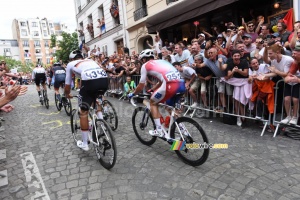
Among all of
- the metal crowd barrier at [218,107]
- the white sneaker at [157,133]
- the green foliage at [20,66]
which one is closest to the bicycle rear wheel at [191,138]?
the white sneaker at [157,133]

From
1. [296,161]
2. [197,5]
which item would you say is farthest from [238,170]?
[197,5]

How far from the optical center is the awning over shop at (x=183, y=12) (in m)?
8.90

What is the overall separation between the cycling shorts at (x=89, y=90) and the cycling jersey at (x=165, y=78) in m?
0.77

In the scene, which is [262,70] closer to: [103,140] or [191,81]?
[191,81]

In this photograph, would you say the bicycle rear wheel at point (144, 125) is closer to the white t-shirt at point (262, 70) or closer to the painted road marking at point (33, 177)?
the painted road marking at point (33, 177)

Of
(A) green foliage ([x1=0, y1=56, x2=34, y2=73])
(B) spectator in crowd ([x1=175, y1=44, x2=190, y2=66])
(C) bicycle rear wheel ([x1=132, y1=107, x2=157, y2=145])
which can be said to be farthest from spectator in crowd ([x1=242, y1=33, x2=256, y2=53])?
(A) green foliage ([x1=0, y1=56, x2=34, y2=73])

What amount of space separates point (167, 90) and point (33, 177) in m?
2.56

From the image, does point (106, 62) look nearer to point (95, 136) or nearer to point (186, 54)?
point (186, 54)

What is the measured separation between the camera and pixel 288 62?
4840 mm

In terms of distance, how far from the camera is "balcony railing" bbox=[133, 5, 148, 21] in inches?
596

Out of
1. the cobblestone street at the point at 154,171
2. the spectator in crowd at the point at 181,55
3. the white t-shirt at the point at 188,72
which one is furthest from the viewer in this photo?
the spectator in crowd at the point at 181,55

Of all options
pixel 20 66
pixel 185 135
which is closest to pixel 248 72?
pixel 185 135

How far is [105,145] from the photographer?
3.86m

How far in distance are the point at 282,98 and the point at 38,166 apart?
5.14 m
